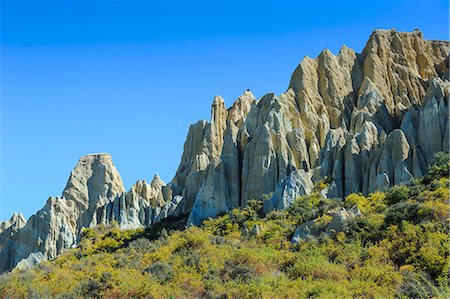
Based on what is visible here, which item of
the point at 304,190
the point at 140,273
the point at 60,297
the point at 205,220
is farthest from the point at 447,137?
the point at 60,297

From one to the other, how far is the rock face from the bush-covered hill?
7.93 ft

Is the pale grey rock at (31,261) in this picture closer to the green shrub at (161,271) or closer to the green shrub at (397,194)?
the green shrub at (161,271)

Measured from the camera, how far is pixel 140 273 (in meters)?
40.7

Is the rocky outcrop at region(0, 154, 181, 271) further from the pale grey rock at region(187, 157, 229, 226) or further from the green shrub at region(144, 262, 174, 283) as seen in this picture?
the green shrub at region(144, 262, 174, 283)

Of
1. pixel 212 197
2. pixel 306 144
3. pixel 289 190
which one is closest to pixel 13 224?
pixel 212 197

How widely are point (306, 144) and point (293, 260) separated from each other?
679 inches

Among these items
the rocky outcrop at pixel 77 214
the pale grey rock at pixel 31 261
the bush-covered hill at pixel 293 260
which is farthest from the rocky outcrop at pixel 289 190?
the pale grey rock at pixel 31 261

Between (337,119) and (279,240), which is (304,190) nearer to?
(279,240)

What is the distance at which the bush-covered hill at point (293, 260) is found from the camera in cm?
3439

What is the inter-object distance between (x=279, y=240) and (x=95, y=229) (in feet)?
98.2

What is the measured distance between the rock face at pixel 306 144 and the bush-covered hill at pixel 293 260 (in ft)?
7.93

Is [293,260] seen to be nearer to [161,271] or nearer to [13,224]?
[161,271]

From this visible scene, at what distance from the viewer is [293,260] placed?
127 ft

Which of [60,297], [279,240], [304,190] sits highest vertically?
[304,190]
